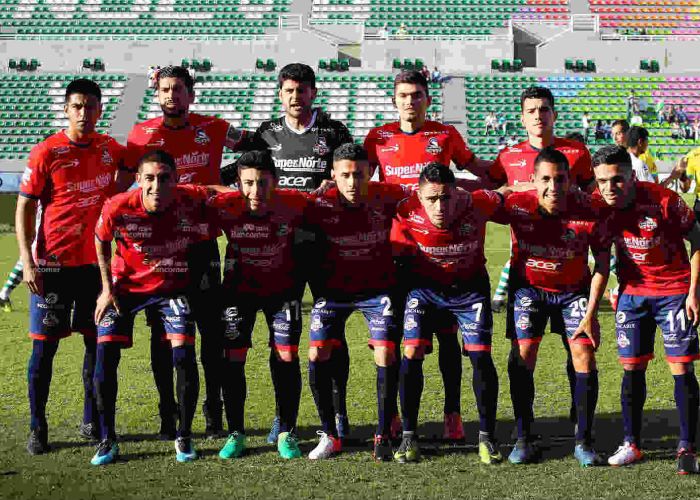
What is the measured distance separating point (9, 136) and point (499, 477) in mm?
39299

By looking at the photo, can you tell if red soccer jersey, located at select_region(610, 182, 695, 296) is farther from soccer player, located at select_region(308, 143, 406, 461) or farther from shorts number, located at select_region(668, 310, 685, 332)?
soccer player, located at select_region(308, 143, 406, 461)

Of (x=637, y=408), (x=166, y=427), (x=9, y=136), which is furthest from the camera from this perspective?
(x=9, y=136)

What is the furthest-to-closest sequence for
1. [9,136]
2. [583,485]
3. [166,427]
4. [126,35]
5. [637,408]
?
[126,35]
[9,136]
[166,427]
[637,408]
[583,485]

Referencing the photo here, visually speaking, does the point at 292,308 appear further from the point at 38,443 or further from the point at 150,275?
the point at 38,443

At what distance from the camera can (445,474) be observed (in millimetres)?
6512

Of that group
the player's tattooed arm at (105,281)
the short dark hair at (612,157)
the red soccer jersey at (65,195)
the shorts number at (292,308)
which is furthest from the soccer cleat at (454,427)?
the red soccer jersey at (65,195)

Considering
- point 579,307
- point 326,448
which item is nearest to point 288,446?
point 326,448

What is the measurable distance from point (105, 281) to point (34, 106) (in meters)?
39.1

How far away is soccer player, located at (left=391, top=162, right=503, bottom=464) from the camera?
6.87 meters

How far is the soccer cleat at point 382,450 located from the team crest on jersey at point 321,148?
2.14 metres

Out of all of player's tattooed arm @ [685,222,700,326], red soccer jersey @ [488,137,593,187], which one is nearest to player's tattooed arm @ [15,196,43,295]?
red soccer jersey @ [488,137,593,187]

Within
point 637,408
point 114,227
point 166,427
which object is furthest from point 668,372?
point 114,227

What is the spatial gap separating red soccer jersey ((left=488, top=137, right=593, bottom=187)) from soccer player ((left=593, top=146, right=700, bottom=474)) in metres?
0.87

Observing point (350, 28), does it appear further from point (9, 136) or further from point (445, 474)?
point (445, 474)
